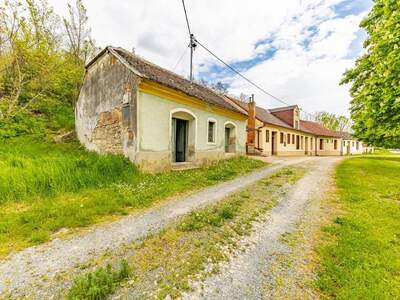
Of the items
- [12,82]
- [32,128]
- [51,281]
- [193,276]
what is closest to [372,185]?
[193,276]

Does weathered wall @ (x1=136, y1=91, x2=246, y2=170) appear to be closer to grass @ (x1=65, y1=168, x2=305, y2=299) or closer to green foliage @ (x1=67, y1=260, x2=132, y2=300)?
grass @ (x1=65, y1=168, x2=305, y2=299)

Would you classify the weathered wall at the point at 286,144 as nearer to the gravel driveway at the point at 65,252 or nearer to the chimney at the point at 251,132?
the chimney at the point at 251,132

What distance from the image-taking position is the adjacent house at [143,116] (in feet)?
25.6

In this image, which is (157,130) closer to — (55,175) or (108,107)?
(108,107)

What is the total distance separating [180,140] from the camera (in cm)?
1099

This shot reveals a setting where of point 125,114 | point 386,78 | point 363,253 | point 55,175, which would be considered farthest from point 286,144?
point 55,175

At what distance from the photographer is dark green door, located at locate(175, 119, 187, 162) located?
10922 millimetres

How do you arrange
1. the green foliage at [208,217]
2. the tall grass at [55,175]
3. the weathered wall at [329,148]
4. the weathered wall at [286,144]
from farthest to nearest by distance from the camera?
the weathered wall at [329,148] → the weathered wall at [286,144] → the tall grass at [55,175] → the green foliage at [208,217]

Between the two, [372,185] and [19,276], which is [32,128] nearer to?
[19,276]

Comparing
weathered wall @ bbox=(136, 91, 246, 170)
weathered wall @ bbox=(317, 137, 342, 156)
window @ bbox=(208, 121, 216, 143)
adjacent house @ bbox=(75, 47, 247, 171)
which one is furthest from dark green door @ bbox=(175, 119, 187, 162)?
weathered wall @ bbox=(317, 137, 342, 156)

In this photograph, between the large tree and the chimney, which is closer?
the large tree

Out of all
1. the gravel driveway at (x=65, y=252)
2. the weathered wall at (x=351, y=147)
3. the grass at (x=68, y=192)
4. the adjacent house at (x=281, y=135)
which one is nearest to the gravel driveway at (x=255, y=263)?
the gravel driveway at (x=65, y=252)

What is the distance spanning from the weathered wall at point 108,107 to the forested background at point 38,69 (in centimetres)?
359

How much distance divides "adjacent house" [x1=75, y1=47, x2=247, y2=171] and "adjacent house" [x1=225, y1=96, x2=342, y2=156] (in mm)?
7248
